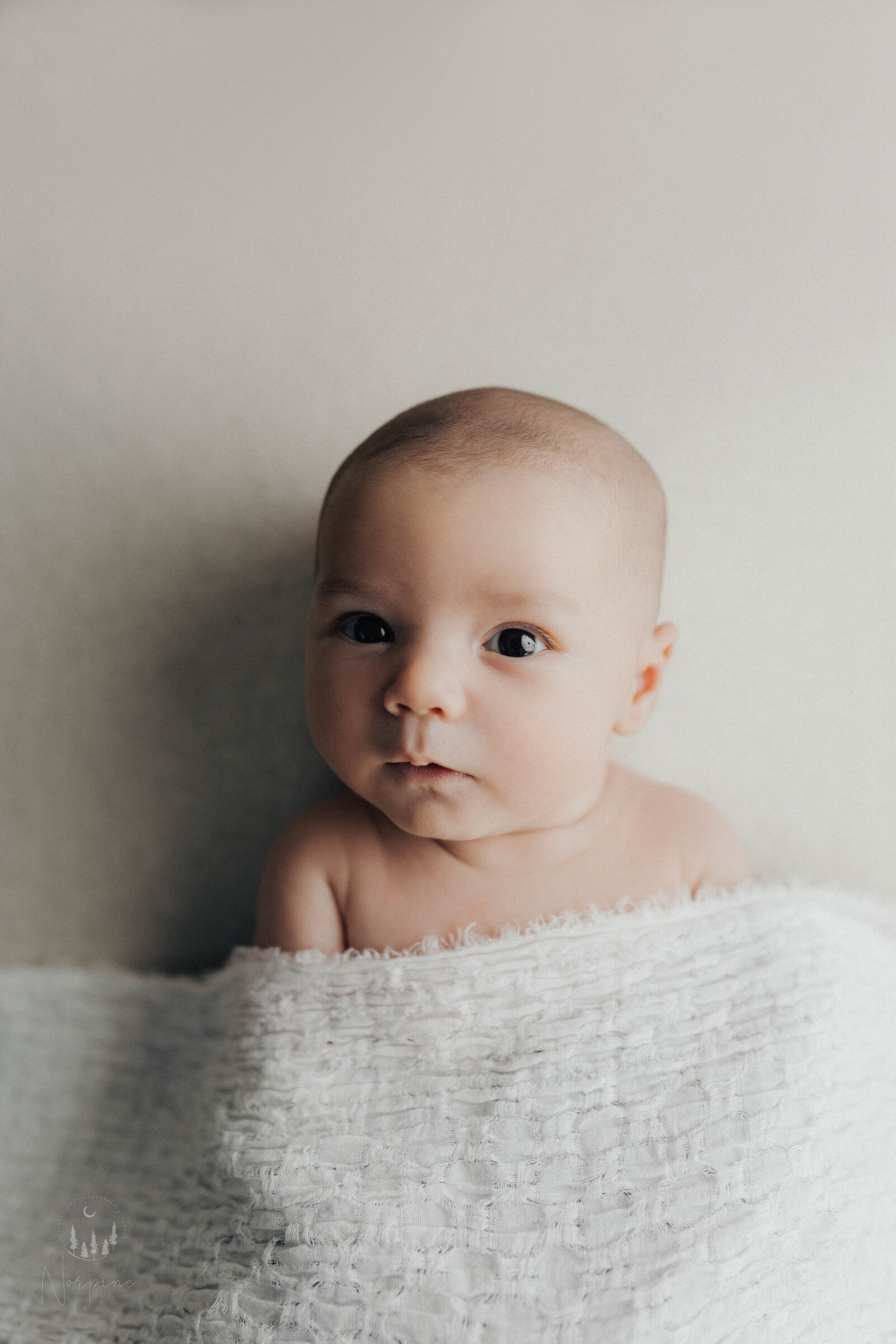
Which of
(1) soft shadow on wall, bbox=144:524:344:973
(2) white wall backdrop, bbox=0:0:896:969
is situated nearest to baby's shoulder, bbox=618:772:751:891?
(2) white wall backdrop, bbox=0:0:896:969

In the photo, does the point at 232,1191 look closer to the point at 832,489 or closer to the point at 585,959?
the point at 585,959

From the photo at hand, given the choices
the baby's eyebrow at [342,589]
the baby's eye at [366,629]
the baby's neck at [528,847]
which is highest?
the baby's eyebrow at [342,589]

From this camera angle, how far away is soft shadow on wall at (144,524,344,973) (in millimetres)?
1043

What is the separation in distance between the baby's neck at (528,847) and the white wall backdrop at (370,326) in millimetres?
249

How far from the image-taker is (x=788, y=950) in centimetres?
83

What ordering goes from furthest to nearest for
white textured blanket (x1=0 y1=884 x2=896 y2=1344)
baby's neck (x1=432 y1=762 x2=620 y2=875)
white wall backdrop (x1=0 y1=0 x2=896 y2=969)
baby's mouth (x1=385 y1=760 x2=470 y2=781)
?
white wall backdrop (x1=0 y1=0 x2=896 y2=969)
baby's neck (x1=432 y1=762 x2=620 y2=875)
baby's mouth (x1=385 y1=760 x2=470 y2=781)
white textured blanket (x1=0 y1=884 x2=896 y2=1344)

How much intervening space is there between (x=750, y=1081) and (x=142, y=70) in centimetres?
121

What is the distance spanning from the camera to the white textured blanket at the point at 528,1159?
0.67 m

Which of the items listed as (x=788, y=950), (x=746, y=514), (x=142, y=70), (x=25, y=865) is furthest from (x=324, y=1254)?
(x=142, y=70)

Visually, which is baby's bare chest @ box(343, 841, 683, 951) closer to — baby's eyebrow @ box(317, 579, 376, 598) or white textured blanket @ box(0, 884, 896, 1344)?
white textured blanket @ box(0, 884, 896, 1344)

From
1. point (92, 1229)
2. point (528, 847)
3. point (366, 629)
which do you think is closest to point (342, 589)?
point (366, 629)

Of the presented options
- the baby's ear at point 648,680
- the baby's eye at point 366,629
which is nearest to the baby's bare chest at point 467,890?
the baby's ear at point 648,680

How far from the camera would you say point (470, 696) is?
29.5 inches

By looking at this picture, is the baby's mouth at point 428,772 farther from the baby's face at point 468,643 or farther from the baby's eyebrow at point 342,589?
the baby's eyebrow at point 342,589
